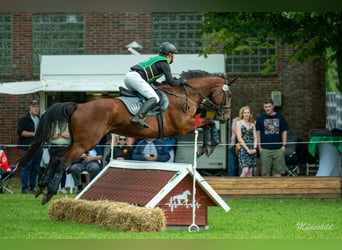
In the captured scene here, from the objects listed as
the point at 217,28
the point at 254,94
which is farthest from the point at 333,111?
the point at 217,28

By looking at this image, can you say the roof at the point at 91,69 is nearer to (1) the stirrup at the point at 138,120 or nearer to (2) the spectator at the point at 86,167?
(2) the spectator at the point at 86,167

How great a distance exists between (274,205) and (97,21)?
10166 mm

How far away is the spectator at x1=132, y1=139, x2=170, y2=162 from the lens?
17578 millimetres

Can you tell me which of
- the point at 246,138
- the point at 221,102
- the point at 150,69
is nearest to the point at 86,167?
the point at 246,138

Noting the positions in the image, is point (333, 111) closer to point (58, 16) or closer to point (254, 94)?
point (254, 94)

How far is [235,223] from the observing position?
11789 millimetres

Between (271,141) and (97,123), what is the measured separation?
22.0 ft

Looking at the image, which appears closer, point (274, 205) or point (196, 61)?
point (274, 205)

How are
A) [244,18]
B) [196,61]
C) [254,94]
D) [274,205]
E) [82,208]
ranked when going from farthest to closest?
[254,94] → [196,61] → [244,18] → [274,205] → [82,208]

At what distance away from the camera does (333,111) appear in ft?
81.0

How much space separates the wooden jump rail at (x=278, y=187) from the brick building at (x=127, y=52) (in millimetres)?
6564

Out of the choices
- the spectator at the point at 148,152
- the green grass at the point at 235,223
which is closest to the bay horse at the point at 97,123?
the green grass at the point at 235,223

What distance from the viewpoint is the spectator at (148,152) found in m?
17.6

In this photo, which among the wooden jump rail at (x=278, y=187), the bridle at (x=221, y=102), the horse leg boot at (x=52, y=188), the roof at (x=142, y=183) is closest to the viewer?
the roof at (x=142, y=183)
